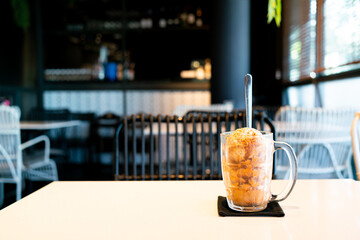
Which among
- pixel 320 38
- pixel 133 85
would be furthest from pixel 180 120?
pixel 133 85

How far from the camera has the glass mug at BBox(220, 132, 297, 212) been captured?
607 mm

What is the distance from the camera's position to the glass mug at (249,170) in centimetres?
61

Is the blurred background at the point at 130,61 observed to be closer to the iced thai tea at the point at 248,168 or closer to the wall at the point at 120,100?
the wall at the point at 120,100


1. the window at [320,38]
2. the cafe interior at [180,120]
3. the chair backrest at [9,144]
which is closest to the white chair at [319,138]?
the cafe interior at [180,120]

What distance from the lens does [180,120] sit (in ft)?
3.93

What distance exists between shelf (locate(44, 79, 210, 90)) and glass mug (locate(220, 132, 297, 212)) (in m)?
4.38

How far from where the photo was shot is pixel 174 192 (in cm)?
76

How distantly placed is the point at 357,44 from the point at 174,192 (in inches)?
87.5

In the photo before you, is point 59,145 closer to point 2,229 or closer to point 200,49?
point 200,49

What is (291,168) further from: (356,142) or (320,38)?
(320,38)

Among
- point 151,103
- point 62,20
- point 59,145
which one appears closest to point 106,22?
point 62,20

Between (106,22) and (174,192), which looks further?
(106,22)

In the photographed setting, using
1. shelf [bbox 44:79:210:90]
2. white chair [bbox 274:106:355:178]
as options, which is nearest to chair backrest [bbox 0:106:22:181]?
white chair [bbox 274:106:355:178]

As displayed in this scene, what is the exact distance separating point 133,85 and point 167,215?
4554 mm
